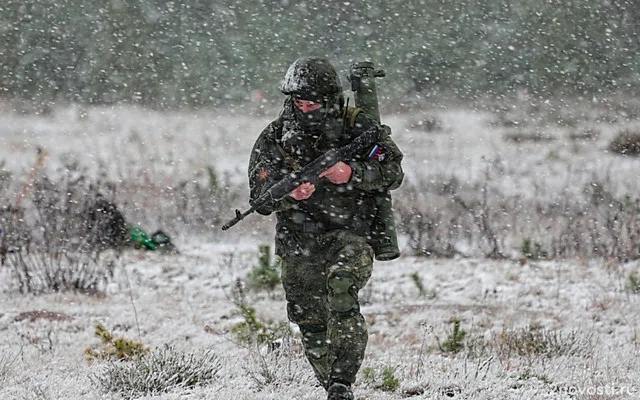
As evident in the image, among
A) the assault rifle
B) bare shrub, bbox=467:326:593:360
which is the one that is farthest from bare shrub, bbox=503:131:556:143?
the assault rifle

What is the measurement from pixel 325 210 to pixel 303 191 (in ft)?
0.76

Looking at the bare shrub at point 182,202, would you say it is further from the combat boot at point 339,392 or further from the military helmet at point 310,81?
the combat boot at point 339,392

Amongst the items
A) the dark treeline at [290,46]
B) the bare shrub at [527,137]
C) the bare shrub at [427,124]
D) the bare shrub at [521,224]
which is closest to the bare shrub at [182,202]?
the bare shrub at [521,224]

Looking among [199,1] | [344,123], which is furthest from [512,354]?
[199,1]

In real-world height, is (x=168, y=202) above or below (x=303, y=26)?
below

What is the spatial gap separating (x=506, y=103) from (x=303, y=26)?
623 cm

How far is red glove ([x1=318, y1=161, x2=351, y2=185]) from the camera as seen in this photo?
153 inches

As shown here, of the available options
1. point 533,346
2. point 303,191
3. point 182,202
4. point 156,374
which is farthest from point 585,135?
point 303,191

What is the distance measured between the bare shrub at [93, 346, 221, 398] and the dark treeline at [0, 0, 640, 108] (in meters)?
15.2

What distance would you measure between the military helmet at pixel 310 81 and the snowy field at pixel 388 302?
1511 mm

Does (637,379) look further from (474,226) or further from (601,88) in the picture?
(601,88)

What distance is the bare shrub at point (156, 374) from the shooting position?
4.42m

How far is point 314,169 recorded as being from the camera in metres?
3.88

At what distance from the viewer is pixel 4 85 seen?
2033 centimetres
